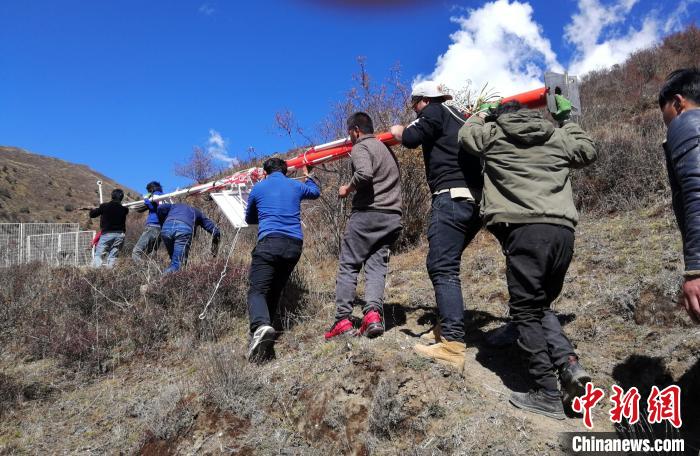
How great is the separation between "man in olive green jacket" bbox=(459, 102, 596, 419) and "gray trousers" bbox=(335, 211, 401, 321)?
41.9 inches

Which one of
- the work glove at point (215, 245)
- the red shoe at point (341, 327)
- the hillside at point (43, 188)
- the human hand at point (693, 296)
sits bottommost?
the red shoe at point (341, 327)

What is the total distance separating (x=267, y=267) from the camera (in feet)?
13.1

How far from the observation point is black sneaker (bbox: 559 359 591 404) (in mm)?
2396

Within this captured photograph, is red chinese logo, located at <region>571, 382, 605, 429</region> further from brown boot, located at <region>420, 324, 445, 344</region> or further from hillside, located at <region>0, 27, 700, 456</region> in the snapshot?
brown boot, located at <region>420, 324, 445, 344</region>

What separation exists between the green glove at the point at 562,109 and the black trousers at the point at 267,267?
2.26 m

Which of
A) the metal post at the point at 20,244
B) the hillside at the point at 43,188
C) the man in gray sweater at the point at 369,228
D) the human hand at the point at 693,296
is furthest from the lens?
the hillside at the point at 43,188

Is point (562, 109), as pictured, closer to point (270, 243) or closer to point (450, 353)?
point (450, 353)

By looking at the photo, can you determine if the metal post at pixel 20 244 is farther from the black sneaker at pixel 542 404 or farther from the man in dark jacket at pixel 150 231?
the black sneaker at pixel 542 404

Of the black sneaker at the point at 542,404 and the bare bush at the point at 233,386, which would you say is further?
the bare bush at the point at 233,386

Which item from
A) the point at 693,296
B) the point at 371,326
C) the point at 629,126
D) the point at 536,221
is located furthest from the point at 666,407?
the point at 629,126

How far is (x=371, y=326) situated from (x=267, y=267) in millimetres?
1105

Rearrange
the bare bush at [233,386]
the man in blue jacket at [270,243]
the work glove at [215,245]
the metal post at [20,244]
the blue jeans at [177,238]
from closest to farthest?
the bare bush at [233,386], the man in blue jacket at [270,243], the blue jeans at [177,238], the work glove at [215,245], the metal post at [20,244]

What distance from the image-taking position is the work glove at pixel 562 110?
3.01m

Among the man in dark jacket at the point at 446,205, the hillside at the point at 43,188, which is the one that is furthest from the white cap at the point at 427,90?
the hillside at the point at 43,188
